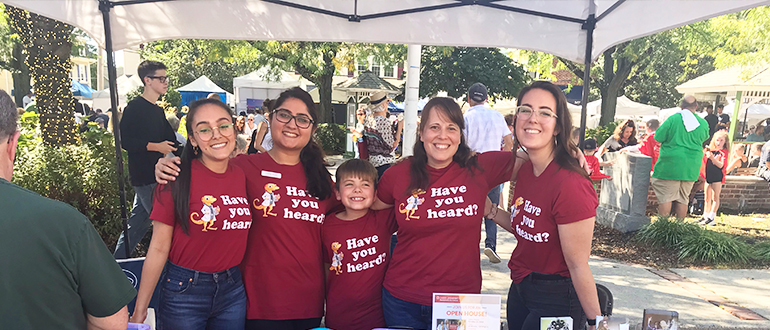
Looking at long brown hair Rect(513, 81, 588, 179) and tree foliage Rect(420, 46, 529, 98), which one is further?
tree foliage Rect(420, 46, 529, 98)

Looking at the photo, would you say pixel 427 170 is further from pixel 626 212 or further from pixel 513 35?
pixel 626 212

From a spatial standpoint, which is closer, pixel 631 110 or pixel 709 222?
pixel 709 222

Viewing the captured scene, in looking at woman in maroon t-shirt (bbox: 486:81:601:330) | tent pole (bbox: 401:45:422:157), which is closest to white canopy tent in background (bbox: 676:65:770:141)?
tent pole (bbox: 401:45:422:157)

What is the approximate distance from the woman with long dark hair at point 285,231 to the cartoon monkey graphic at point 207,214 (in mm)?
206

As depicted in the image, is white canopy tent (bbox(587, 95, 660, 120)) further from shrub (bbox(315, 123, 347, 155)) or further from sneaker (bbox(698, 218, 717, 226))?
sneaker (bbox(698, 218, 717, 226))

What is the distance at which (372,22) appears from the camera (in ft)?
12.1

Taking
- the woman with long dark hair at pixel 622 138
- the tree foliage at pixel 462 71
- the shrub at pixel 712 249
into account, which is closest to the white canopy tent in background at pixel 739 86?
the woman with long dark hair at pixel 622 138

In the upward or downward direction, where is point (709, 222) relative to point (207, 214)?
downward

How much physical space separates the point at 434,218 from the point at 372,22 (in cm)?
211

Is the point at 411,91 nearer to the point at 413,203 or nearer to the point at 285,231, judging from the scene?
the point at 413,203

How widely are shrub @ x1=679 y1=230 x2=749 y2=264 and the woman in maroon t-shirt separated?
180 inches

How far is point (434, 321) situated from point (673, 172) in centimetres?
612

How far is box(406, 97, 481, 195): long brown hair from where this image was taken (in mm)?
2252

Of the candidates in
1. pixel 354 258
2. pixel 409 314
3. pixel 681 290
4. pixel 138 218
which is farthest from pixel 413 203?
pixel 681 290
